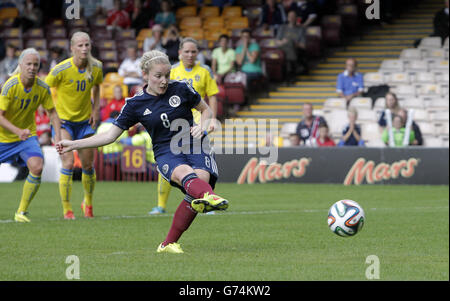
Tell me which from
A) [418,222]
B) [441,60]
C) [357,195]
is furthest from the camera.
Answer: [441,60]

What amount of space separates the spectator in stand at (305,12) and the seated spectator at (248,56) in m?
1.71

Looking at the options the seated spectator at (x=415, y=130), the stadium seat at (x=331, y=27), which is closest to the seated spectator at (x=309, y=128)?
the seated spectator at (x=415, y=130)

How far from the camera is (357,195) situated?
15562 mm

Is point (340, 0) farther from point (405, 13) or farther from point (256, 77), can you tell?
point (256, 77)

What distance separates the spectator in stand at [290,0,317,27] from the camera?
23.2 metres

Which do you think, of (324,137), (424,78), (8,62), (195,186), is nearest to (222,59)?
(324,137)

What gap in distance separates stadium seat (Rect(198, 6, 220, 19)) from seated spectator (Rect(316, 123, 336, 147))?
7609 millimetres

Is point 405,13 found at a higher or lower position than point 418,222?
higher

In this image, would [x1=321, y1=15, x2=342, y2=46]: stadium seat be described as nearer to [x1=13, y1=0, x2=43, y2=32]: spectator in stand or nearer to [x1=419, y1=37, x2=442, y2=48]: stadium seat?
[x1=419, y1=37, x2=442, y2=48]: stadium seat

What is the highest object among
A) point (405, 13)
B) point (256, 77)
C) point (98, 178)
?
point (405, 13)

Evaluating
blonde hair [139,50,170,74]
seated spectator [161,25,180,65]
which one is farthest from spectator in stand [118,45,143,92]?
blonde hair [139,50,170,74]

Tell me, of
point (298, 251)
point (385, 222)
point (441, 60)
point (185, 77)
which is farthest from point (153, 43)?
point (298, 251)

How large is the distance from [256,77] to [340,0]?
3.93m

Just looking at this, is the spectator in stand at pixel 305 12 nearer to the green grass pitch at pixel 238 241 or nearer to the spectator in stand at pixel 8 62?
the spectator in stand at pixel 8 62
